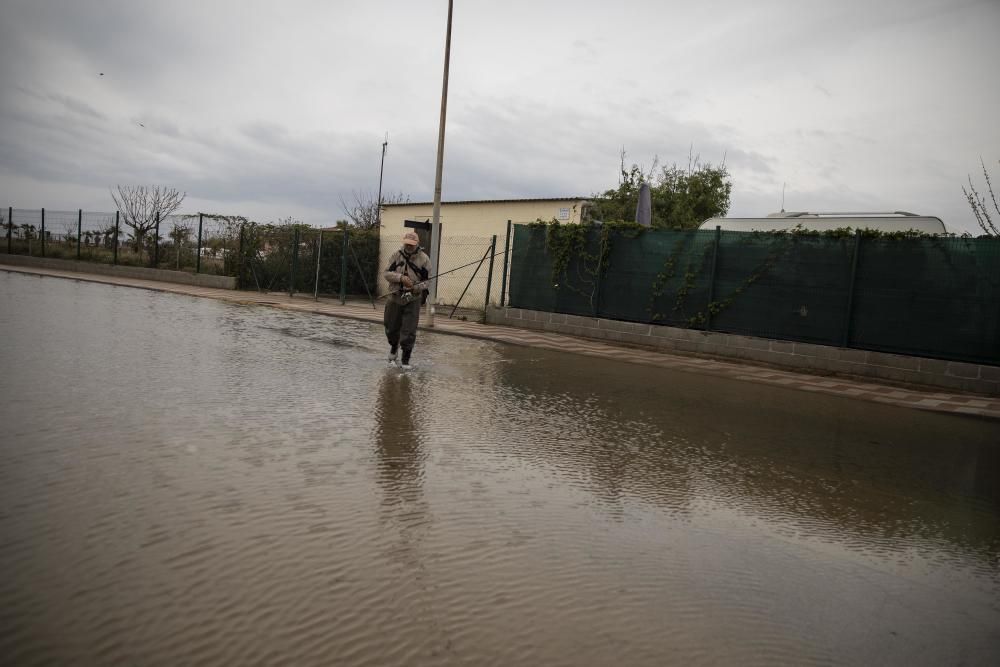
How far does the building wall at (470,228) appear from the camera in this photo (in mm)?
21734

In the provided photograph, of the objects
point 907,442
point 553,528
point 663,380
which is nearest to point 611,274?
point 663,380

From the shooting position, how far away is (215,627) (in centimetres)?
253

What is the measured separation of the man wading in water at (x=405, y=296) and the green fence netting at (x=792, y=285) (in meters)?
7.32

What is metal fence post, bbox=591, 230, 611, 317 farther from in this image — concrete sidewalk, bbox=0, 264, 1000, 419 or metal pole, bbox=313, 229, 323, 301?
metal pole, bbox=313, 229, 323, 301

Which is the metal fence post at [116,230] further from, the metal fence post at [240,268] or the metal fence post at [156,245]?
the metal fence post at [240,268]

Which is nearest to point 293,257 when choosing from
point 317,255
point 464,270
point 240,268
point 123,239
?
point 317,255

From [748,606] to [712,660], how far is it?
57 centimetres

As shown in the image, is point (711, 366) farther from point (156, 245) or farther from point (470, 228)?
point (156, 245)

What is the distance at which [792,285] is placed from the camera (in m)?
13.8

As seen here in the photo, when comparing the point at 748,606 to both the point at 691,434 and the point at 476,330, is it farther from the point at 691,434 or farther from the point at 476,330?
the point at 476,330

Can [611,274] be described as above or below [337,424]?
above

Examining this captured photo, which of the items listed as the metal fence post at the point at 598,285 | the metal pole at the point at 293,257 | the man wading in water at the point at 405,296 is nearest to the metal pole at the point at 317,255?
the metal pole at the point at 293,257

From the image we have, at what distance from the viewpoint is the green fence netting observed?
39.5ft

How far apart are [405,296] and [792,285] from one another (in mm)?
8269
